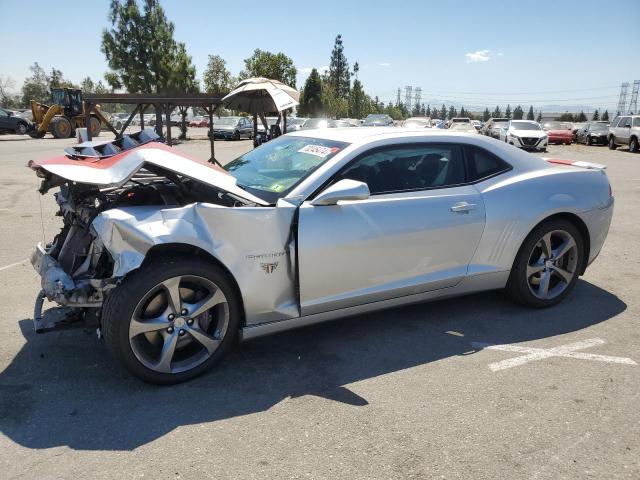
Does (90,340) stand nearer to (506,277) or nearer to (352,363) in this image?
(352,363)

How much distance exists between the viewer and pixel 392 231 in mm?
3414

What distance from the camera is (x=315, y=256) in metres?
3.17

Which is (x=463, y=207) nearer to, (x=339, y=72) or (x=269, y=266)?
(x=269, y=266)

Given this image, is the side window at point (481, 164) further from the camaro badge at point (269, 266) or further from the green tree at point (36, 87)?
the green tree at point (36, 87)

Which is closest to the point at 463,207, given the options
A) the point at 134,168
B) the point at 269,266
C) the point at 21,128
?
the point at 269,266

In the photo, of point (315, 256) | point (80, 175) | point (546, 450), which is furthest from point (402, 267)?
point (80, 175)

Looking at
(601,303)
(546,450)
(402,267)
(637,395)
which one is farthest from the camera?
(601,303)

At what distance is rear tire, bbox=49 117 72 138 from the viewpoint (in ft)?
89.5

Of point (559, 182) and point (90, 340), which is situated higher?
point (559, 182)

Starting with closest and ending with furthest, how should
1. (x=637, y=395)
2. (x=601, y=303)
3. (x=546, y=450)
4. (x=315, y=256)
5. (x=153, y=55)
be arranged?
(x=546, y=450), (x=637, y=395), (x=315, y=256), (x=601, y=303), (x=153, y=55)

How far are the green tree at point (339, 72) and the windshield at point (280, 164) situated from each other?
3000 inches

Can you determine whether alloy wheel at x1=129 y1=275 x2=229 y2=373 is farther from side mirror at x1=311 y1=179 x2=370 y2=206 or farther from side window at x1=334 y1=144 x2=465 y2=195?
side window at x1=334 y1=144 x2=465 y2=195

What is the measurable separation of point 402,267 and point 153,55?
44.6m

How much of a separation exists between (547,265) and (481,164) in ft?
3.45
